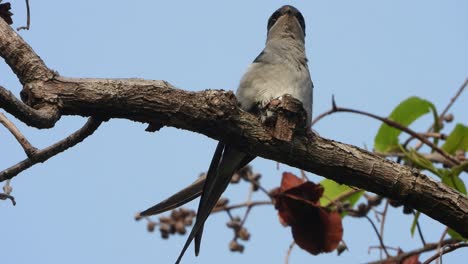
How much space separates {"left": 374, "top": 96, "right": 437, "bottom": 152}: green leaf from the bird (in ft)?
2.13

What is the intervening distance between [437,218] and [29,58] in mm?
2159

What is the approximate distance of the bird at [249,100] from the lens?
4262 mm

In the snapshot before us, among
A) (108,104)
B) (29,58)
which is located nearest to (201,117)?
(108,104)

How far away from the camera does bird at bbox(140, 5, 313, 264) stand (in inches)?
168

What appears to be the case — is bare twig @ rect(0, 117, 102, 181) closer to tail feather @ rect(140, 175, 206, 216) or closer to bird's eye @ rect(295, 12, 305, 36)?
tail feather @ rect(140, 175, 206, 216)

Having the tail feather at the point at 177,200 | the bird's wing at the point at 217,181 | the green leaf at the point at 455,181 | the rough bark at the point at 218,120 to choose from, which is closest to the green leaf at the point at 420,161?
the green leaf at the point at 455,181

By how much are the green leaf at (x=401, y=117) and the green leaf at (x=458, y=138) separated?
27 centimetres

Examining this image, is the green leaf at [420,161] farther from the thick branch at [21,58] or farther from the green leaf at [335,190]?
the thick branch at [21,58]

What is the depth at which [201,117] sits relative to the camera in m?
3.43

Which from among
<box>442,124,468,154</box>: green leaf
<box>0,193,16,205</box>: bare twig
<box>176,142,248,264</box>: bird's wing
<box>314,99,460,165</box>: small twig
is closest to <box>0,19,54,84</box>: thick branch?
<box>0,193,16,205</box>: bare twig

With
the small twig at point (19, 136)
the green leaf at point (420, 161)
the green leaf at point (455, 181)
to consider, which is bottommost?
the small twig at point (19, 136)

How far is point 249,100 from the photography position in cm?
438

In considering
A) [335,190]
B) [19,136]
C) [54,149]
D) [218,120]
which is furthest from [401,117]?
[19,136]

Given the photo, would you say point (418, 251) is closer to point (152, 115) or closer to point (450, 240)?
point (450, 240)
